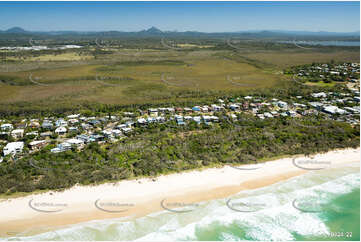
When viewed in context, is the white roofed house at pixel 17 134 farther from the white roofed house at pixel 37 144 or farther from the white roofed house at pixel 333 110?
the white roofed house at pixel 333 110

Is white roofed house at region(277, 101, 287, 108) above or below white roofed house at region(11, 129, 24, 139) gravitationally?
above

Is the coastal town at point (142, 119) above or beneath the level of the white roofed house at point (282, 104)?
beneath

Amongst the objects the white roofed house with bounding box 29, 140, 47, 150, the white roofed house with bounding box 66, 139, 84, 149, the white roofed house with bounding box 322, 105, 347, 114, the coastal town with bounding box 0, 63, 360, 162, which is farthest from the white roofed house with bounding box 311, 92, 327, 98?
the white roofed house with bounding box 29, 140, 47, 150

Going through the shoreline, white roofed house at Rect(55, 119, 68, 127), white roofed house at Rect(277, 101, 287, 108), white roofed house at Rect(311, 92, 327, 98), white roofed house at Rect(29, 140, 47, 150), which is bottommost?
the shoreline

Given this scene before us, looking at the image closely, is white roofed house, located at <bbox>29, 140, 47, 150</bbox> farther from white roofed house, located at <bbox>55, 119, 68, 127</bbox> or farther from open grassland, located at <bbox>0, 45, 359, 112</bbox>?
open grassland, located at <bbox>0, 45, 359, 112</bbox>

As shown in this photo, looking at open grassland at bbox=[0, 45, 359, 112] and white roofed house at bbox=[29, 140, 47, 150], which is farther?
open grassland at bbox=[0, 45, 359, 112]

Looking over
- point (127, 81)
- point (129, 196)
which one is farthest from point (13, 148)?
point (127, 81)

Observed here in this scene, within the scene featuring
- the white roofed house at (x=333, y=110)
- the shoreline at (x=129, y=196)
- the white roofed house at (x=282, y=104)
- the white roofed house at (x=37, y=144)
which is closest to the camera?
the shoreline at (x=129, y=196)

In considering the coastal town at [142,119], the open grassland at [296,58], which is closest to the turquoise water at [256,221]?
the coastal town at [142,119]
